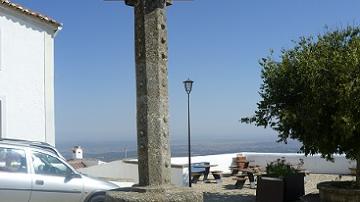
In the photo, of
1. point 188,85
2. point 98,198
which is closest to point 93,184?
point 98,198

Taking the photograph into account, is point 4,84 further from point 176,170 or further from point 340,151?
point 340,151

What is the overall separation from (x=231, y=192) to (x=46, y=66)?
7093 mm

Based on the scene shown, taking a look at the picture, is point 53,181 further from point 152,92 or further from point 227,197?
point 227,197

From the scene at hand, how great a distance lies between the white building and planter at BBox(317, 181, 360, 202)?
9004mm

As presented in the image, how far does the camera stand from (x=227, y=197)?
1509 centimetres

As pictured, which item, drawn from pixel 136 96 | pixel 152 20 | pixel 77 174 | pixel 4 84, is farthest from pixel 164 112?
pixel 4 84

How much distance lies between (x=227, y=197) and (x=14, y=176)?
7685mm

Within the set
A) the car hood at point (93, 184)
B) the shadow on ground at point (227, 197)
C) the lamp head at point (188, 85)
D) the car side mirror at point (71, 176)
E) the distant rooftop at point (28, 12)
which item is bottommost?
the shadow on ground at point (227, 197)

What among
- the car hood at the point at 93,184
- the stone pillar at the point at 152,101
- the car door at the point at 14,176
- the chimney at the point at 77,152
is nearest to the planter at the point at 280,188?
the car hood at the point at 93,184

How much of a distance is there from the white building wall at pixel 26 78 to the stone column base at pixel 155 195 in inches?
468

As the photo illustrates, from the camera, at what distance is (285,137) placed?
13.1 m

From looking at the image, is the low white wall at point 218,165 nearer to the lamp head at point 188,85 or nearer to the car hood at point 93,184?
the lamp head at point 188,85

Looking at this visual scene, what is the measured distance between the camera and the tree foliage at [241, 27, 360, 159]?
10.8 m

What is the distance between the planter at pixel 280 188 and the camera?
42.9ft
